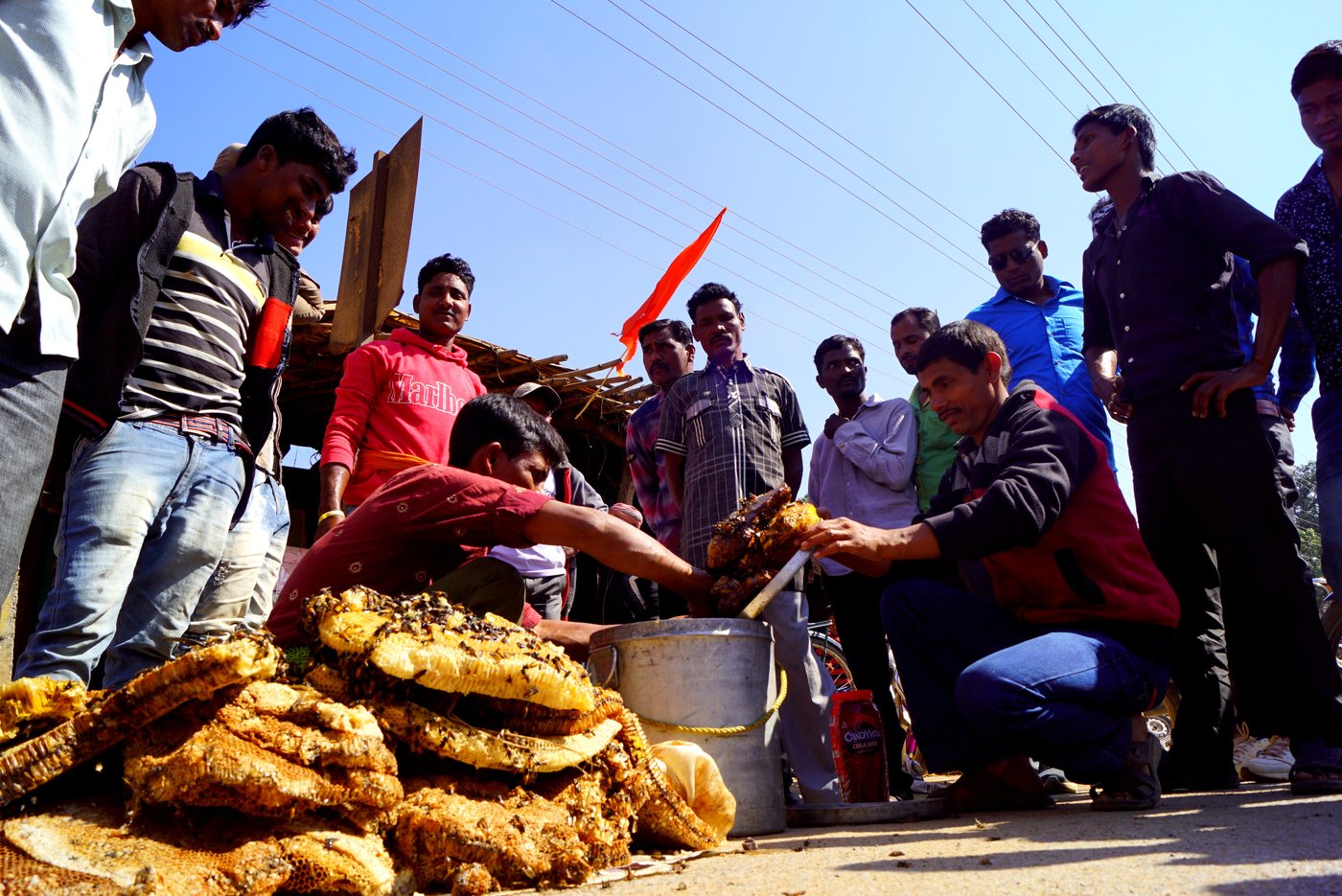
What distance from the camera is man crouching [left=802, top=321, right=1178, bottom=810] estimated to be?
3.41 meters

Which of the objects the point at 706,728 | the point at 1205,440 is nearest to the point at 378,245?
the point at 706,728

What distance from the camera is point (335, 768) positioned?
6.73 feet

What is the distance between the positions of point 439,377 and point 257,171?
5.50ft

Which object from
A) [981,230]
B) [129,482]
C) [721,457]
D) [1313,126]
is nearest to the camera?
[129,482]

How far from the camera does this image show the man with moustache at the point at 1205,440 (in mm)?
3688

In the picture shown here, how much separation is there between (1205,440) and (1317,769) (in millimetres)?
1242

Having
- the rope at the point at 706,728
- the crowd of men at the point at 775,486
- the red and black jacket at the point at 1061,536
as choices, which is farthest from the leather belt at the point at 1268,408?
the rope at the point at 706,728

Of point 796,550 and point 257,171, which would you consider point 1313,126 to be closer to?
point 796,550

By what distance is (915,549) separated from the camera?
3.61m

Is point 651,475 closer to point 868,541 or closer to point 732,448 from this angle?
point 732,448

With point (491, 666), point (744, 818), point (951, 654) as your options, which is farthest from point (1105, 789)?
point (491, 666)

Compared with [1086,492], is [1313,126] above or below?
above

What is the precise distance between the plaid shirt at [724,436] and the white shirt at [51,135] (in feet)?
10.8

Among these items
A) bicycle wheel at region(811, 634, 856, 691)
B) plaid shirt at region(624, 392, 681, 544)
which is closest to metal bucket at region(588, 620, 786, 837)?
plaid shirt at region(624, 392, 681, 544)
